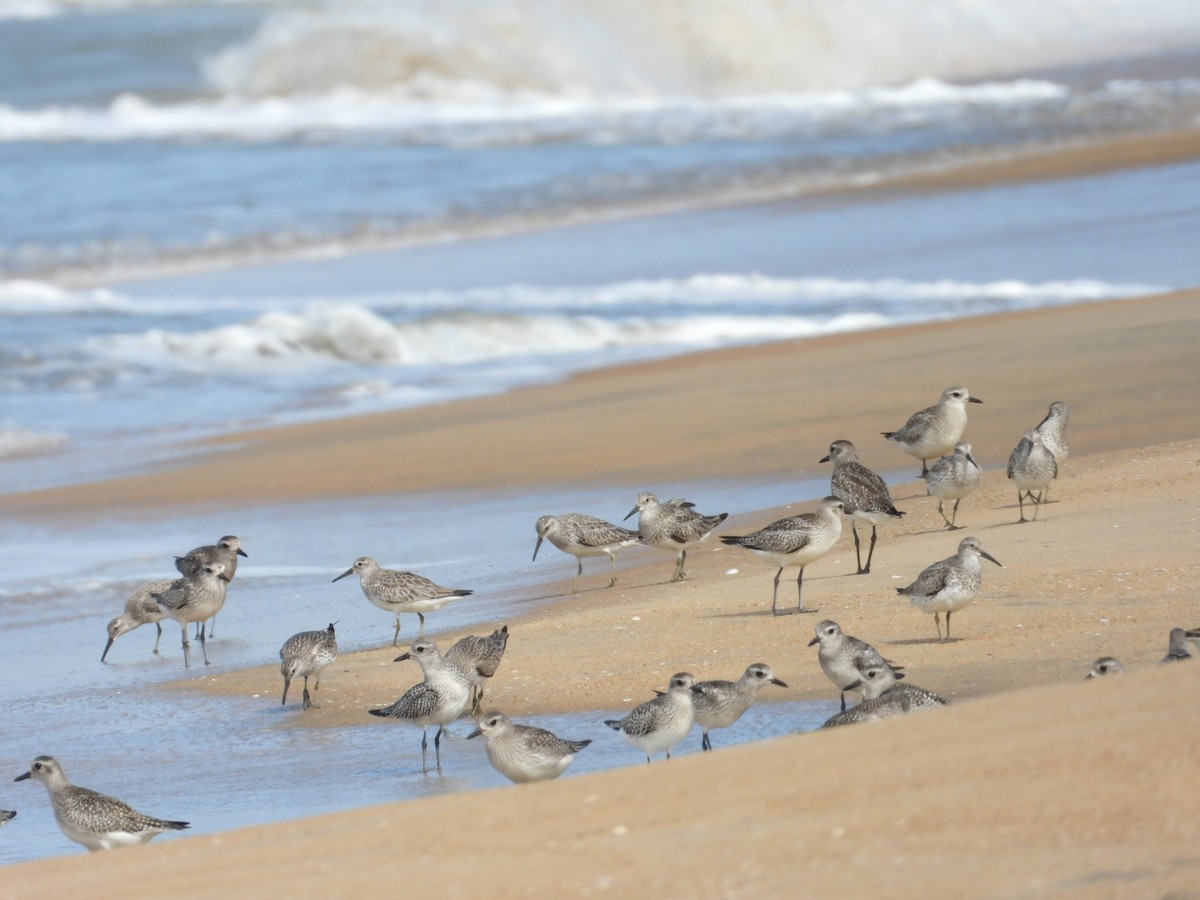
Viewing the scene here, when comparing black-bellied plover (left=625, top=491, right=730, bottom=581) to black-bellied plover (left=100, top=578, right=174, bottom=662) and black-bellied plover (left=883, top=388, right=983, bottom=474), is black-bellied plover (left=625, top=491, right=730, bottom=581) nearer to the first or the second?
black-bellied plover (left=883, top=388, right=983, bottom=474)

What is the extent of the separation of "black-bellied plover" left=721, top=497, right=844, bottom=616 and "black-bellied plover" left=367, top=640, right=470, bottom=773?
1.79 m

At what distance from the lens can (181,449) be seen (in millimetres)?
14773

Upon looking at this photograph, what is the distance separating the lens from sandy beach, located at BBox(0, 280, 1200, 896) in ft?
15.0

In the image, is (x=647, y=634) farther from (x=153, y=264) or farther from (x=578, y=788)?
(x=153, y=264)

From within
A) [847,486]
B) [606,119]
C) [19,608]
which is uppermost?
[606,119]

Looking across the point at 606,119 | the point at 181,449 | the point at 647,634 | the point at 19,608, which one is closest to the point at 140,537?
the point at 19,608

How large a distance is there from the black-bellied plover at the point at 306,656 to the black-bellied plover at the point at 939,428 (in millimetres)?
3764

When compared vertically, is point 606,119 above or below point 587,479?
above

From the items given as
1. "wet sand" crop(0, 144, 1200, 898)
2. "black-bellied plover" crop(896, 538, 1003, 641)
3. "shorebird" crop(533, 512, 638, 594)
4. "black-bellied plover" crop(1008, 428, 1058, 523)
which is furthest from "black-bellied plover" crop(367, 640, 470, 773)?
"black-bellied plover" crop(1008, 428, 1058, 523)

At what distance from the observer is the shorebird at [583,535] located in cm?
981

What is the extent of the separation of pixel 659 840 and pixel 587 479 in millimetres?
7676

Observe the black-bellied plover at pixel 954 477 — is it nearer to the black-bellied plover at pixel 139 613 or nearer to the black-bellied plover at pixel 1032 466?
the black-bellied plover at pixel 1032 466

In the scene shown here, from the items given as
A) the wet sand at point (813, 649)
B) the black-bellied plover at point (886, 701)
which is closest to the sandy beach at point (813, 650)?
the wet sand at point (813, 649)

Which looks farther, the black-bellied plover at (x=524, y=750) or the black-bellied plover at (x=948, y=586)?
the black-bellied plover at (x=948, y=586)
